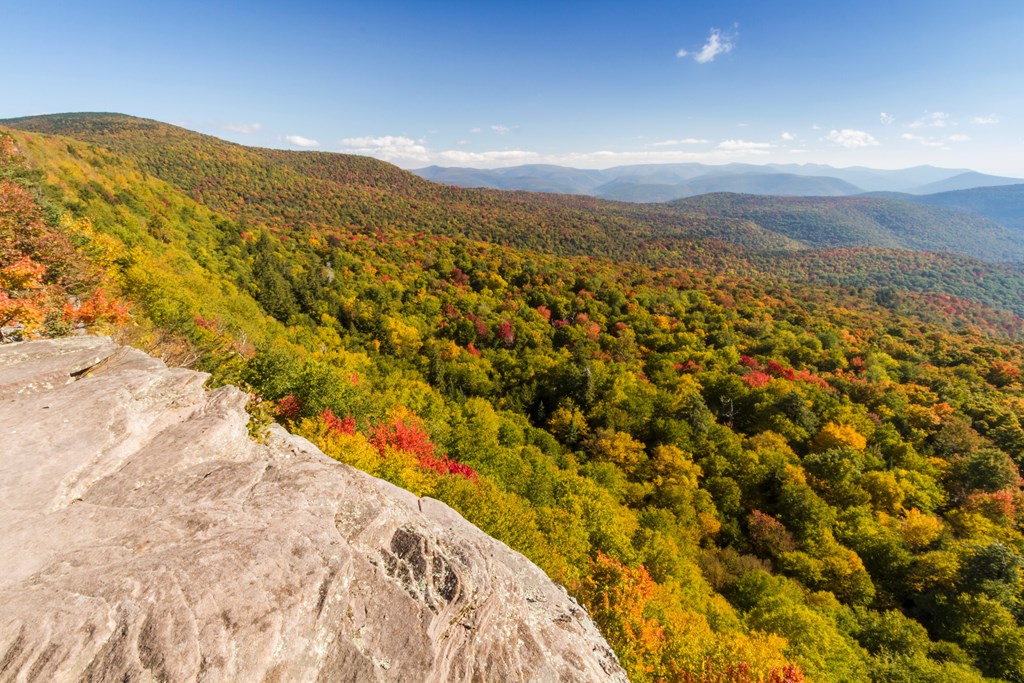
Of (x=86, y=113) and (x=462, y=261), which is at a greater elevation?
(x=86, y=113)

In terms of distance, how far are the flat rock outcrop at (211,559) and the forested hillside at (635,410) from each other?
408cm

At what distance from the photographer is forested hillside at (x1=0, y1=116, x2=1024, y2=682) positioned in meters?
23.4

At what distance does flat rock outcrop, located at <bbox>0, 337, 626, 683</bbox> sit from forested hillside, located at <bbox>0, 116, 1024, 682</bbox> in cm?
408

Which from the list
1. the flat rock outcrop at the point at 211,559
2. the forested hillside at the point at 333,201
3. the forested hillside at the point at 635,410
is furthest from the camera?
the forested hillside at the point at 333,201

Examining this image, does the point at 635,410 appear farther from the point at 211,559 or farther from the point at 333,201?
the point at 333,201

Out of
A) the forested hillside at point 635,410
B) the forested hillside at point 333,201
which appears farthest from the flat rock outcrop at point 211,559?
the forested hillside at point 333,201

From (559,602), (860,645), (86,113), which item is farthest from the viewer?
(86,113)

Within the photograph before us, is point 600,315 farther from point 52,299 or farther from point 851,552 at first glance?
point 52,299

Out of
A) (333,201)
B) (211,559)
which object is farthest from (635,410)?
(333,201)

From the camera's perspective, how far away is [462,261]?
97375 mm

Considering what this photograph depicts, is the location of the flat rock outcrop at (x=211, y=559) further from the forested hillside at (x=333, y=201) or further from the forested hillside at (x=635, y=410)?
the forested hillside at (x=333, y=201)

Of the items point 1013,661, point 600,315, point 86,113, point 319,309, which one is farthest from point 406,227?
point 86,113

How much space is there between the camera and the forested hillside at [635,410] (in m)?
23.4

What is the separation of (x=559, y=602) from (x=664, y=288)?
9065 centimetres
